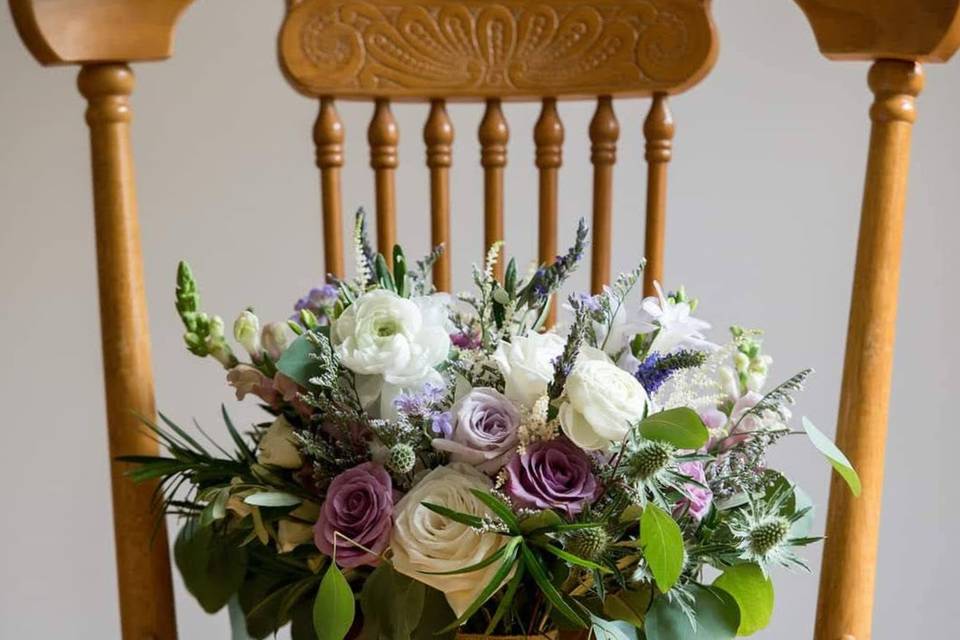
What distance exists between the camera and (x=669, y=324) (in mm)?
641

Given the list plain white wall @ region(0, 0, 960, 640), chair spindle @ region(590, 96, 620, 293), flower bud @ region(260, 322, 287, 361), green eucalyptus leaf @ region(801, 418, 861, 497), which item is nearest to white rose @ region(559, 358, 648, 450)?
green eucalyptus leaf @ region(801, 418, 861, 497)

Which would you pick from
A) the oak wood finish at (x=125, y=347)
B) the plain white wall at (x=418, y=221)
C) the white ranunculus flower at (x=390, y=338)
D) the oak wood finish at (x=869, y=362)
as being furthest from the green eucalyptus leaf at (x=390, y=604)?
the plain white wall at (x=418, y=221)

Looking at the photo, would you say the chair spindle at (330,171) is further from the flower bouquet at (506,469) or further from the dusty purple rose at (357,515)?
the dusty purple rose at (357,515)

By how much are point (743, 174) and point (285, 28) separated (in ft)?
2.29

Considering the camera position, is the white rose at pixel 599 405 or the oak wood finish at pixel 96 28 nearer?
the white rose at pixel 599 405

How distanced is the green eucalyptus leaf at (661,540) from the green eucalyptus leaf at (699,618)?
80 mm

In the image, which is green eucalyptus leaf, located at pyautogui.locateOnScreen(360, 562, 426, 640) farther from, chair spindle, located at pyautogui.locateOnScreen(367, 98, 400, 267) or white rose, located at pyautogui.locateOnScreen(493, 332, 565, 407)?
chair spindle, located at pyautogui.locateOnScreen(367, 98, 400, 267)

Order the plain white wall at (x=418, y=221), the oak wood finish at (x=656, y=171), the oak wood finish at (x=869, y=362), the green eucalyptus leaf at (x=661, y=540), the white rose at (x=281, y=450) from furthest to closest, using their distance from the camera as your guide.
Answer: the plain white wall at (x=418, y=221) → the oak wood finish at (x=656, y=171) → the oak wood finish at (x=869, y=362) → the white rose at (x=281, y=450) → the green eucalyptus leaf at (x=661, y=540)

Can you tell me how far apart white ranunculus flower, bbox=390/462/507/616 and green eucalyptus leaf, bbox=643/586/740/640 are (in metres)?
0.11

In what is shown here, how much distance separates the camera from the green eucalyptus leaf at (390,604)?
0.61 m

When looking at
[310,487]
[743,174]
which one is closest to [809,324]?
[743,174]

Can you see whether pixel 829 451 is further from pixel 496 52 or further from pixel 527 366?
pixel 496 52

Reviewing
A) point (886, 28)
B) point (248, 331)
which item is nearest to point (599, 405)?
point (248, 331)

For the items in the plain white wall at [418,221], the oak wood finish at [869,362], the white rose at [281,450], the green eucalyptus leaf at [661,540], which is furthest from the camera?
the plain white wall at [418,221]
